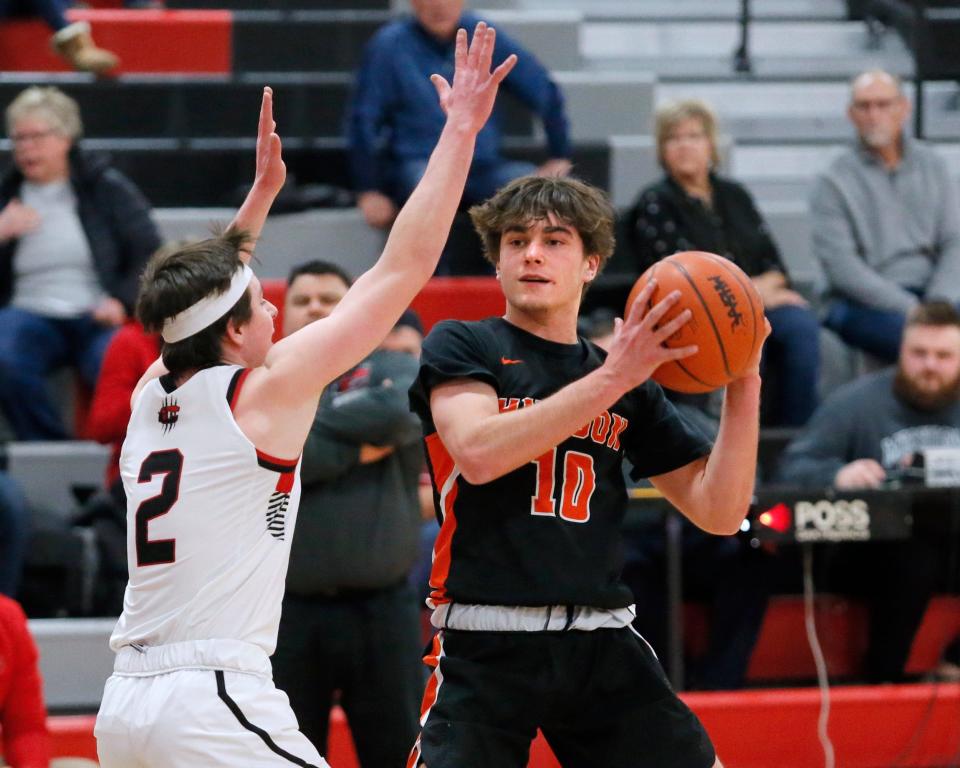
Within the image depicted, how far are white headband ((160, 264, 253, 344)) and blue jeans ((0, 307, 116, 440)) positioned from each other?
3352 mm

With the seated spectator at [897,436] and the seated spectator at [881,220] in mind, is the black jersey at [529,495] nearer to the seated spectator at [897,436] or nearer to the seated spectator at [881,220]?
the seated spectator at [897,436]

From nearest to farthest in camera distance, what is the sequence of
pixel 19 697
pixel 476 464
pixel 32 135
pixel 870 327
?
1. pixel 476 464
2. pixel 19 697
3. pixel 32 135
4. pixel 870 327

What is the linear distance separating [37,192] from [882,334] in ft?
11.5

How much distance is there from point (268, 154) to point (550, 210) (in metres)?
0.62

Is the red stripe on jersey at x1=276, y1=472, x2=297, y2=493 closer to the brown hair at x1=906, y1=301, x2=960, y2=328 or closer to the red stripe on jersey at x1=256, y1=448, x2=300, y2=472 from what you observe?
the red stripe on jersey at x1=256, y1=448, x2=300, y2=472

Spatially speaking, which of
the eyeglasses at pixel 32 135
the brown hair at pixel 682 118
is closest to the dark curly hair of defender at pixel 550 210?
the brown hair at pixel 682 118

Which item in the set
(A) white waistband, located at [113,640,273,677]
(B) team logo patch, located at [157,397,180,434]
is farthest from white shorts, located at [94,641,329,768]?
(B) team logo patch, located at [157,397,180,434]

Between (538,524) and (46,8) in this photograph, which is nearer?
(538,524)

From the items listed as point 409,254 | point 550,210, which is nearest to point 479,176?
point 550,210

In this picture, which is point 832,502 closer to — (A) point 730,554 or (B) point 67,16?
(A) point 730,554

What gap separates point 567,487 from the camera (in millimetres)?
3234

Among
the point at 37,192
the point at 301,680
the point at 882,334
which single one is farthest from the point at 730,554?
the point at 37,192

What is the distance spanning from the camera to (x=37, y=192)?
21.6ft

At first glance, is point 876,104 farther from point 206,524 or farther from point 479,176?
point 206,524
